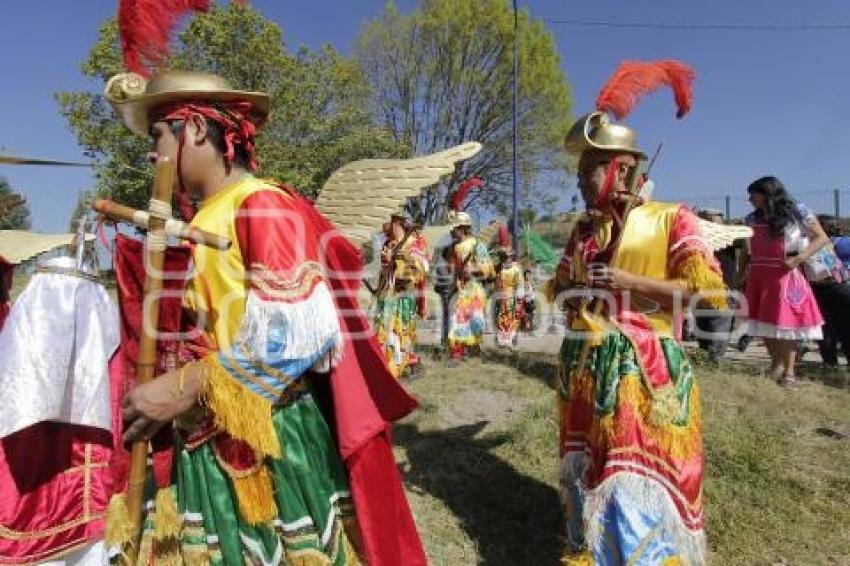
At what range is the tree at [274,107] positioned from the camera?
18312 millimetres

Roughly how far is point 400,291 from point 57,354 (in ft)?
20.9

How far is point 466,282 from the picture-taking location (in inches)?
399

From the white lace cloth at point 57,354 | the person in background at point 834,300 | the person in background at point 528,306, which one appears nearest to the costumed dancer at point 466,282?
the person in background at point 528,306

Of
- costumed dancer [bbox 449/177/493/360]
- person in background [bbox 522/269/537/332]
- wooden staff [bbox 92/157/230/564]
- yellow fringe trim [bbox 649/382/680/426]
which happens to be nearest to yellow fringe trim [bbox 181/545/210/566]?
wooden staff [bbox 92/157/230/564]

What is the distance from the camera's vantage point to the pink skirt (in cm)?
693

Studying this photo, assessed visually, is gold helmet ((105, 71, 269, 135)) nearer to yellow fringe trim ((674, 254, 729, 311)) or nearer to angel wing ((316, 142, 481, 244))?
angel wing ((316, 142, 481, 244))

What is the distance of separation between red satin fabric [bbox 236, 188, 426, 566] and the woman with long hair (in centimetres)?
586

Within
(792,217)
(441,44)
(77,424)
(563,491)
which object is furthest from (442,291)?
(441,44)

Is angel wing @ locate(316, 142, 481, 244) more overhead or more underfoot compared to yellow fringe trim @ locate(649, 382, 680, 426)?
more overhead

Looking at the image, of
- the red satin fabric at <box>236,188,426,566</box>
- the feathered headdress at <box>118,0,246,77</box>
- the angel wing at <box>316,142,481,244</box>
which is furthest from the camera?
the angel wing at <box>316,142,481,244</box>

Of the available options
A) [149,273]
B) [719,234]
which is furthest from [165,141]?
[719,234]

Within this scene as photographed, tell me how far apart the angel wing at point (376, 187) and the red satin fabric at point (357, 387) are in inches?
29.6

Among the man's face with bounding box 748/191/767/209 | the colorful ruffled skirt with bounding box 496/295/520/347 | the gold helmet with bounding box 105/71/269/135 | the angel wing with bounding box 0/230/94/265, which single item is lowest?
the colorful ruffled skirt with bounding box 496/295/520/347

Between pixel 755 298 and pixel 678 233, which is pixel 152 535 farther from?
pixel 755 298
